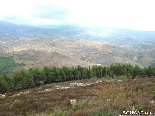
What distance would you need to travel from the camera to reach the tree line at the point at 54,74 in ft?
198

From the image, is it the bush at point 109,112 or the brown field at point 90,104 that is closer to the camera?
the bush at point 109,112

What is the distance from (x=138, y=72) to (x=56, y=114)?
259 feet

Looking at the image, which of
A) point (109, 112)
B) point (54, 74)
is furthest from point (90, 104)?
point (54, 74)

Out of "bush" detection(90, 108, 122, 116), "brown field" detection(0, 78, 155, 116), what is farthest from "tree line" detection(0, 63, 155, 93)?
"bush" detection(90, 108, 122, 116)

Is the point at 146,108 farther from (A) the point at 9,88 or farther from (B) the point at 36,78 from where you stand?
(B) the point at 36,78

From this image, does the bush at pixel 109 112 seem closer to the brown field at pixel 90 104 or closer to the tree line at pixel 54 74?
the brown field at pixel 90 104

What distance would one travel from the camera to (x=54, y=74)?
251ft

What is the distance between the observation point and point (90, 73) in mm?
87438

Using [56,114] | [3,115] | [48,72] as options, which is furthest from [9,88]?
[56,114]

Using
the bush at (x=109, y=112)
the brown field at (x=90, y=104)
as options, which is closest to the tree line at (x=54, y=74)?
the brown field at (x=90, y=104)

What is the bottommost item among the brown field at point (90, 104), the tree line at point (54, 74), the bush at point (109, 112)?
the tree line at point (54, 74)

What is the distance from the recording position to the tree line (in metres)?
60.4

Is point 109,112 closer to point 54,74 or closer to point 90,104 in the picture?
point 90,104

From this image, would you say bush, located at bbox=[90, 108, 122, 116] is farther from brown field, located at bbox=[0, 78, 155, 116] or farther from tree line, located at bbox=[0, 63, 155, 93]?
tree line, located at bbox=[0, 63, 155, 93]
